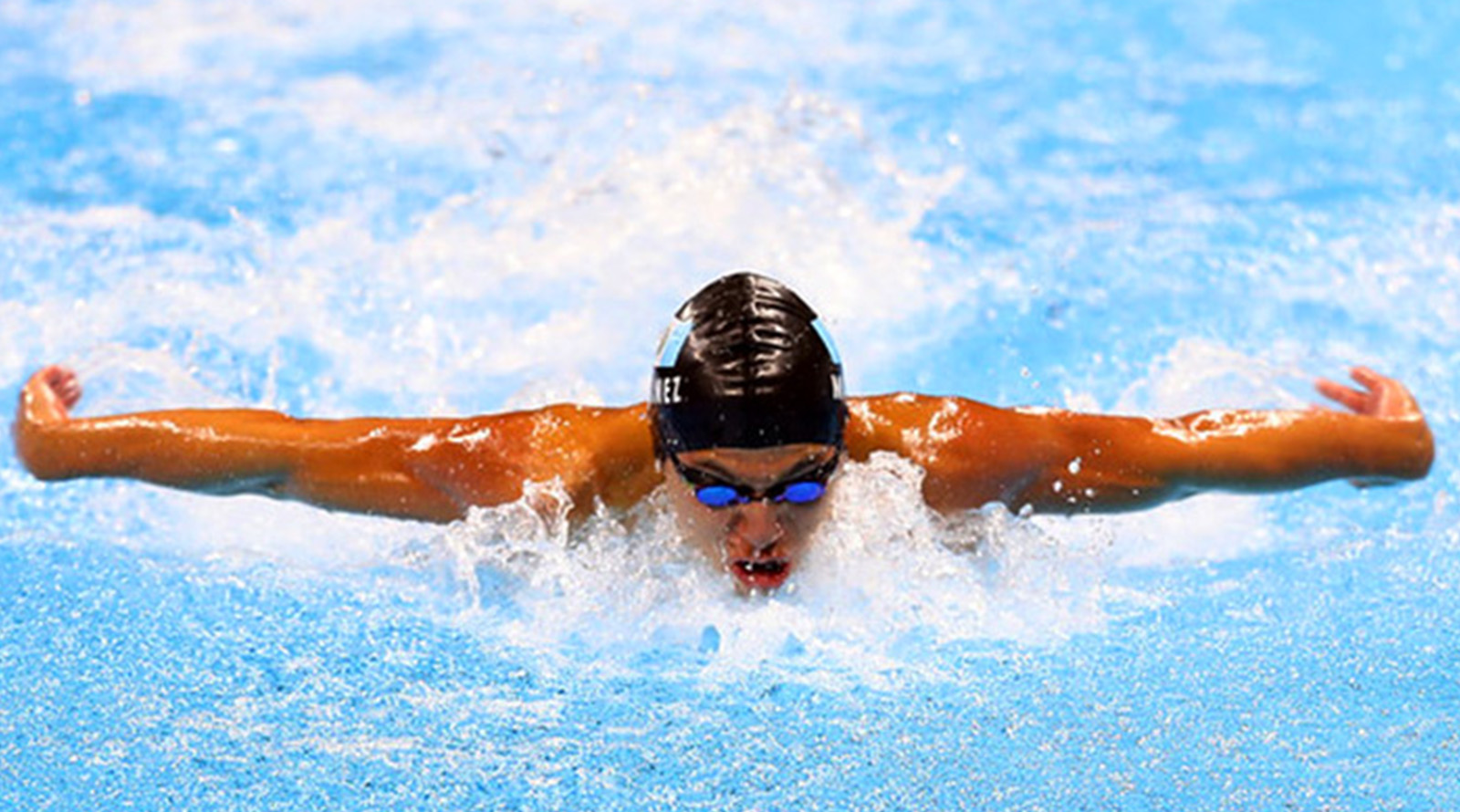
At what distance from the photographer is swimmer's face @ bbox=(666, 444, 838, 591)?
3.16 m

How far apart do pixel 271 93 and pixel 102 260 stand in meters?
1.48

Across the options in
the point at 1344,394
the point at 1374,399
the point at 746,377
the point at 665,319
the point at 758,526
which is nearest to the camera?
the point at 746,377

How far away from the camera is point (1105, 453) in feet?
11.8

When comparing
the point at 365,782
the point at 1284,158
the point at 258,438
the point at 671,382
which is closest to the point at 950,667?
the point at 671,382

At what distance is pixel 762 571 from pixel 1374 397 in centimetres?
145

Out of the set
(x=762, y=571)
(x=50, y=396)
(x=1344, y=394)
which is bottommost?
(x=762, y=571)

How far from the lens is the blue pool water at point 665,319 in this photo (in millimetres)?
3102

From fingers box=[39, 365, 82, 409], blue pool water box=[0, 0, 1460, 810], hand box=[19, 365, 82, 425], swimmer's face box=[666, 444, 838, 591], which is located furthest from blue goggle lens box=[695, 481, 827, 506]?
fingers box=[39, 365, 82, 409]

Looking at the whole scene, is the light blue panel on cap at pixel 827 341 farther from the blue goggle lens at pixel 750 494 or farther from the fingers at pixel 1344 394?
the fingers at pixel 1344 394

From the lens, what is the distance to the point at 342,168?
5789 mm

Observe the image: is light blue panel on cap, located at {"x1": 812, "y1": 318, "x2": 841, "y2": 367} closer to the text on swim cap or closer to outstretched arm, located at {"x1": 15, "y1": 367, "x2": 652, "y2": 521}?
the text on swim cap

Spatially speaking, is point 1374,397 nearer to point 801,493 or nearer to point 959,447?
point 959,447

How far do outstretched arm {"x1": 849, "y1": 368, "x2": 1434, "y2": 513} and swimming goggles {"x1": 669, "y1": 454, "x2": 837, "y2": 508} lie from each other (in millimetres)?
351

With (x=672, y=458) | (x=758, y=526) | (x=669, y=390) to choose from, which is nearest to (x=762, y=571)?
(x=758, y=526)
